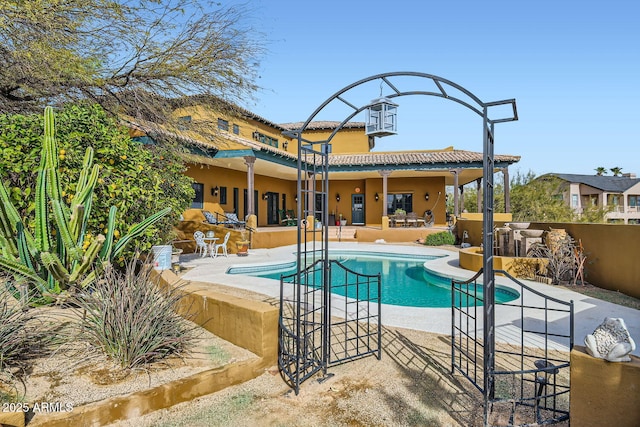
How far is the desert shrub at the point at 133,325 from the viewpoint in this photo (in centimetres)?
337

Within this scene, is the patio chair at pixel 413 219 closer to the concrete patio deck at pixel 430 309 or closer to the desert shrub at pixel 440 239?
the desert shrub at pixel 440 239

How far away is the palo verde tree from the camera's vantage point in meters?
6.09

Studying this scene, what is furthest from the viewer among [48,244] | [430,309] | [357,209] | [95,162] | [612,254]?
[357,209]

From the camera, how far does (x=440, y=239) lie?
1602 cm

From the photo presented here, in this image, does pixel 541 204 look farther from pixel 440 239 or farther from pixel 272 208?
pixel 272 208

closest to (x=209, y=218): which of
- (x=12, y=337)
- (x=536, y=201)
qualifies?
(x=12, y=337)

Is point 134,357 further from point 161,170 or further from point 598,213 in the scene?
point 598,213

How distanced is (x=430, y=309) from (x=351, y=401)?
3.33 m

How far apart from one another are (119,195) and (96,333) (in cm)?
325

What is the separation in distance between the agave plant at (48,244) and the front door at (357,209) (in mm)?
17969

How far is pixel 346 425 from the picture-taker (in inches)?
109

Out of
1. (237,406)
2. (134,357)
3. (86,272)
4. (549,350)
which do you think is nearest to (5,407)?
(134,357)

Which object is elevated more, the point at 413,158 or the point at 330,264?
the point at 413,158

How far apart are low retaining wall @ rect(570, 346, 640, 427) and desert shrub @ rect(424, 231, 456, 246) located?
13868mm
